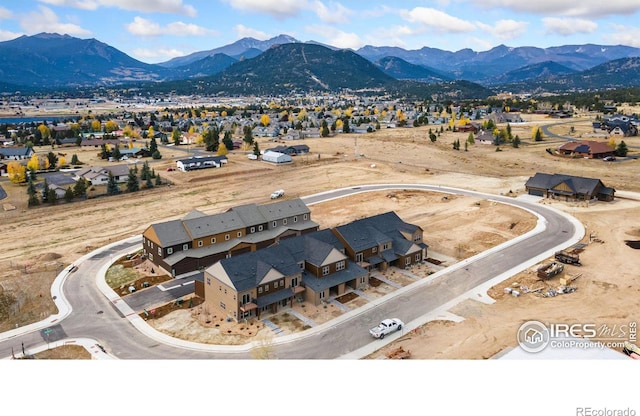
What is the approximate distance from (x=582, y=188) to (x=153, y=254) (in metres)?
49.7

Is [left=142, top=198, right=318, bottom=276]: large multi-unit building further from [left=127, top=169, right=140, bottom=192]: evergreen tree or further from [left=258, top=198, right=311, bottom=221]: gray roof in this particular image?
[left=127, top=169, right=140, bottom=192]: evergreen tree

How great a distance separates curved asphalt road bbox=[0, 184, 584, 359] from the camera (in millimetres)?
23875

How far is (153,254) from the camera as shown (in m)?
36.2

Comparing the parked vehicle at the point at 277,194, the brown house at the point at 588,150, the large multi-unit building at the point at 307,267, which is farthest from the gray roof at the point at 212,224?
the brown house at the point at 588,150

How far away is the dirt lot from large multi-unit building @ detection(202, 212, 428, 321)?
233 centimetres

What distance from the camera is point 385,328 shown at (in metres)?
24.8

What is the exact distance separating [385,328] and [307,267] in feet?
27.7

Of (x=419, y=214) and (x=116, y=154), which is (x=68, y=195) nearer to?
(x=116, y=154)

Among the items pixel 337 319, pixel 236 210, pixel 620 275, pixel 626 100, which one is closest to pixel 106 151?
pixel 236 210

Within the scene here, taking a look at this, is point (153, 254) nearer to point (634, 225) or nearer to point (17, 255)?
point (17, 255)

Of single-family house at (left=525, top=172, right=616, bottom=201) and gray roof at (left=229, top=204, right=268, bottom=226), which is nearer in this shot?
gray roof at (left=229, top=204, right=268, bottom=226)

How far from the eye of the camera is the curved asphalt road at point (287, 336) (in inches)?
940
